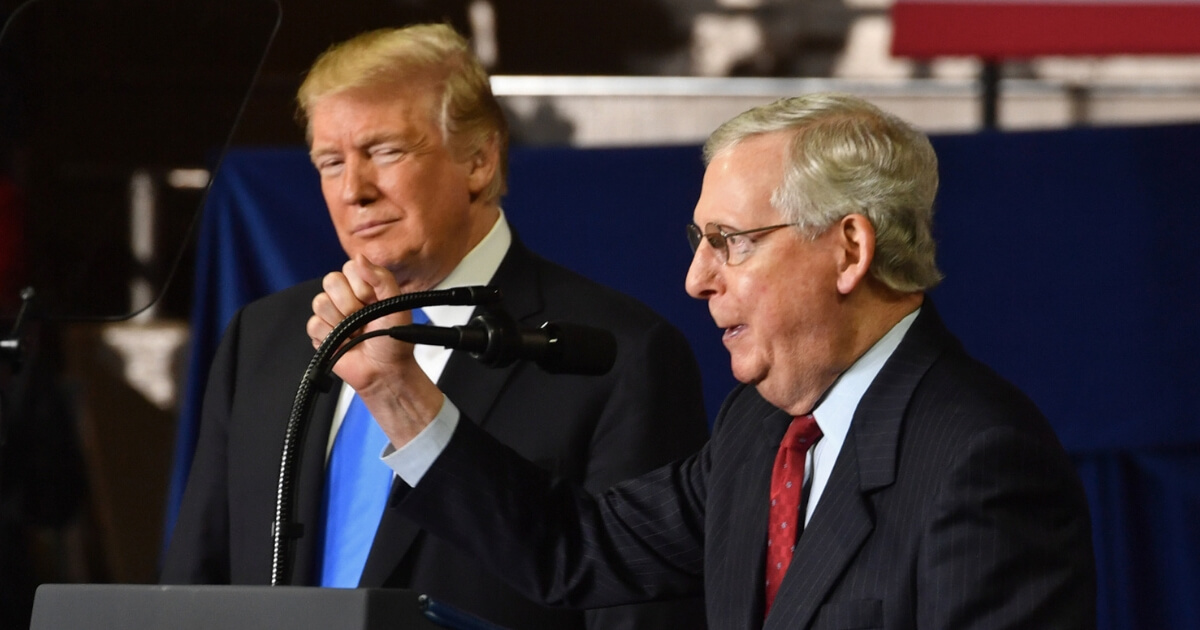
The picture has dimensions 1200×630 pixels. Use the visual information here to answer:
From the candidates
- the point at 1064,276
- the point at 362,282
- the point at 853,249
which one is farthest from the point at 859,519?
the point at 1064,276

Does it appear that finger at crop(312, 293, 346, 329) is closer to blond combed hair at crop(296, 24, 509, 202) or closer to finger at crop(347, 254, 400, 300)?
finger at crop(347, 254, 400, 300)

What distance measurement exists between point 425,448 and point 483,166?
17.7 inches

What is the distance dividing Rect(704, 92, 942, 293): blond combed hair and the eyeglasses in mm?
38

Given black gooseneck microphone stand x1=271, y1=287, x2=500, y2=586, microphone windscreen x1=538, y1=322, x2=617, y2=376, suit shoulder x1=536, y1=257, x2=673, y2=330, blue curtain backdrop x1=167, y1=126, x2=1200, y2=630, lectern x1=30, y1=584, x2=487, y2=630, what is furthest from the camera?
blue curtain backdrop x1=167, y1=126, x2=1200, y2=630

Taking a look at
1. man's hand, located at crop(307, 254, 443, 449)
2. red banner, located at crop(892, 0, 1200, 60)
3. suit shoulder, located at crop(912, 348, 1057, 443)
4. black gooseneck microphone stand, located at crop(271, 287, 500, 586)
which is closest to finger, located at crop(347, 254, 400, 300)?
man's hand, located at crop(307, 254, 443, 449)

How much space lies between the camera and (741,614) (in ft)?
4.68

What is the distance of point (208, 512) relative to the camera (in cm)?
184

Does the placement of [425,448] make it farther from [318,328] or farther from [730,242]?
[730,242]

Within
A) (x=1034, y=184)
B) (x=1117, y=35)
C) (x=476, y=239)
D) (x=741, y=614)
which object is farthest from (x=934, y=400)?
(x=1117, y=35)

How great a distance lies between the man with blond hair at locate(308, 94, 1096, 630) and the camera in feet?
4.10

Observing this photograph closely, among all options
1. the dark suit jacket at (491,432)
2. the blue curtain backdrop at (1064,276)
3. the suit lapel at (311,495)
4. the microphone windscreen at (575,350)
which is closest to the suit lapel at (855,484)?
the microphone windscreen at (575,350)

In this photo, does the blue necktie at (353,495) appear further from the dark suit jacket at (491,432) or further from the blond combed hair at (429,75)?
the blond combed hair at (429,75)

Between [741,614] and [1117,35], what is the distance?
203cm

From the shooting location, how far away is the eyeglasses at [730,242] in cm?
142
